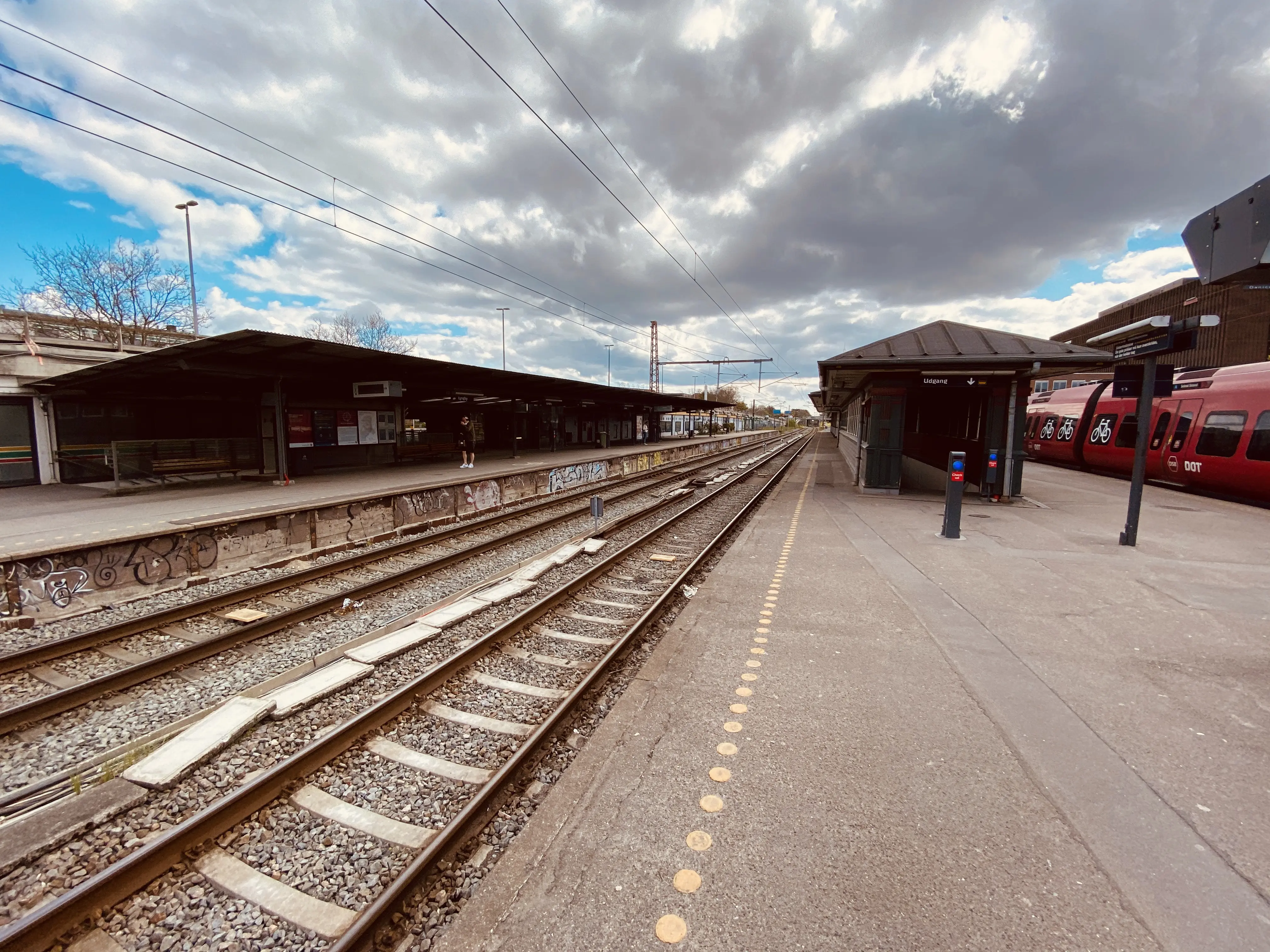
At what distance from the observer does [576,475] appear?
1873cm

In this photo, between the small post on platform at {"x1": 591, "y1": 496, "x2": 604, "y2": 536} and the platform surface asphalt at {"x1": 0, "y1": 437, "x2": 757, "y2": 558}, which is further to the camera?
the small post on platform at {"x1": 591, "y1": 496, "x2": 604, "y2": 536}

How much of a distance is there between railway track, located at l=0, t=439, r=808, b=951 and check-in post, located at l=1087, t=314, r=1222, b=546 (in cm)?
900

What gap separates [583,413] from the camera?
124 feet

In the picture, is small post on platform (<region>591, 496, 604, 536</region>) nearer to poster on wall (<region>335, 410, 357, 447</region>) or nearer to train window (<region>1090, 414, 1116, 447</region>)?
poster on wall (<region>335, 410, 357, 447</region>)

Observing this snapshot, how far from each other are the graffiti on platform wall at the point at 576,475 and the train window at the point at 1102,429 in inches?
743

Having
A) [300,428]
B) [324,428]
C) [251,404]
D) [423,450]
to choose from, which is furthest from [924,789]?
[423,450]

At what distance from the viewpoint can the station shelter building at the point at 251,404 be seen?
41.5ft

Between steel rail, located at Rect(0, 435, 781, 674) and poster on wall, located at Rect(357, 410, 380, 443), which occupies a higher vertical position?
poster on wall, located at Rect(357, 410, 380, 443)

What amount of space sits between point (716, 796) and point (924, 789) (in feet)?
4.12

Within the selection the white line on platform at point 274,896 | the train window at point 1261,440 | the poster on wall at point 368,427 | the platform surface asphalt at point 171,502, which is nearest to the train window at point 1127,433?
the train window at point 1261,440

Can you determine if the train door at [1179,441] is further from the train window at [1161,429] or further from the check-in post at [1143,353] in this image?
the check-in post at [1143,353]

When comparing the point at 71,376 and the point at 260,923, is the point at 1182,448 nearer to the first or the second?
the point at 260,923

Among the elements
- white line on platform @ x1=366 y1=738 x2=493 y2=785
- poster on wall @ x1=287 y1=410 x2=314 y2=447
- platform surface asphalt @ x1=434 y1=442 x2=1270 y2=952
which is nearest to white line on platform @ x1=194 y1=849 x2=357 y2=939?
platform surface asphalt @ x1=434 y1=442 x2=1270 y2=952

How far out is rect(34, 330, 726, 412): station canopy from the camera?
36.6 ft
